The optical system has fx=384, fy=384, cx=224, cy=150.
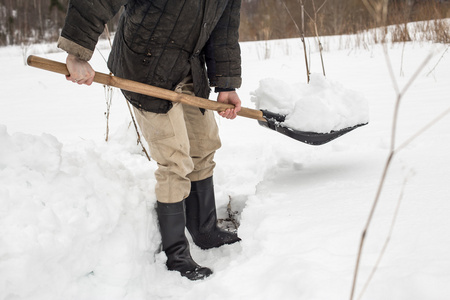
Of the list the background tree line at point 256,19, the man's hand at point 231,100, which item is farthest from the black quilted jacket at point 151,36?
the background tree line at point 256,19

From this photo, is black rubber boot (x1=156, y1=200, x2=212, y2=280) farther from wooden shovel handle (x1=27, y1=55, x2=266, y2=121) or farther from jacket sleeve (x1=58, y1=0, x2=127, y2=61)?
jacket sleeve (x1=58, y1=0, x2=127, y2=61)

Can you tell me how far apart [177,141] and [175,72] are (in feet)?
0.95

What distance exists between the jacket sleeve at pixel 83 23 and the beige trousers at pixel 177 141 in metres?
0.36

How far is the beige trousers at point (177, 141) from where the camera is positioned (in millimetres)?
1611

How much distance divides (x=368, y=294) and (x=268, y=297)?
0.31 metres

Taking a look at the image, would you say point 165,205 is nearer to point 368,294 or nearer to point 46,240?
point 46,240

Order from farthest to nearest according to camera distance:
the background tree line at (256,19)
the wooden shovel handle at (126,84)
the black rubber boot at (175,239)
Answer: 1. the background tree line at (256,19)
2. the black rubber boot at (175,239)
3. the wooden shovel handle at (126,84)

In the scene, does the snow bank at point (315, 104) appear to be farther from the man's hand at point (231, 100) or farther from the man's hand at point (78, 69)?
the man's hand at point (78, 69)

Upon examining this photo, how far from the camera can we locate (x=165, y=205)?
1.72 metres

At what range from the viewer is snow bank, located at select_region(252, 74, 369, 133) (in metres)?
2.05

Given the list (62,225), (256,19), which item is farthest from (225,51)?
(256,19)

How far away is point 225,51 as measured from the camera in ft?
5.96

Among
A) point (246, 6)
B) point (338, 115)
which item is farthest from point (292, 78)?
point (246, 6)

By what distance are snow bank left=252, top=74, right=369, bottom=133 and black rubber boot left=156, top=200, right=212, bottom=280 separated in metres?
0.78
